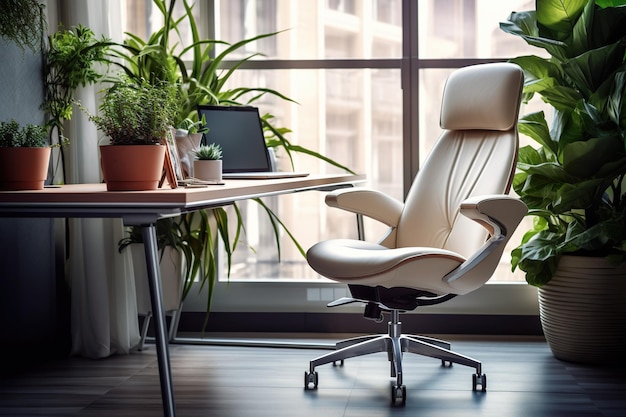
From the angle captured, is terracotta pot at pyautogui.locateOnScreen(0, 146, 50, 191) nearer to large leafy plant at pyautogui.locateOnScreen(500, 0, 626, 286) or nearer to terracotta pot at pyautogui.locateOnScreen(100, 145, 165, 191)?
terracotta pot at pyautogui.locateOnScreen(100, 145, 165, 191)

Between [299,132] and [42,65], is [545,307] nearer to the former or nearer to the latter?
[299,132]

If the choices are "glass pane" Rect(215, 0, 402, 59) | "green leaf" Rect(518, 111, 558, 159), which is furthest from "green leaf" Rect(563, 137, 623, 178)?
"glass pane" Rect(215, 0, 402, 59)

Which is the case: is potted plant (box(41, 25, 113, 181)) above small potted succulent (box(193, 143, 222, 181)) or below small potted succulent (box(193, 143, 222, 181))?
above

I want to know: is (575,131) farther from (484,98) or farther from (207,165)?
(207,165)

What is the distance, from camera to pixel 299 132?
390cm

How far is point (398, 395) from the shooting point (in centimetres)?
267

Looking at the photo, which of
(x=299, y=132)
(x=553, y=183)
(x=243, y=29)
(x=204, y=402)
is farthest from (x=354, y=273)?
(x=243, y=29)

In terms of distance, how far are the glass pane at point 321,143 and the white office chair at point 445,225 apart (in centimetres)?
62

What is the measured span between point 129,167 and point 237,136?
3.97ft

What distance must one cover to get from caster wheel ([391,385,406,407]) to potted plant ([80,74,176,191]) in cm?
107

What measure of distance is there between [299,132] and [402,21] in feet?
2.26

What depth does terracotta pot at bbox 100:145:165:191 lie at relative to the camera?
208 cm

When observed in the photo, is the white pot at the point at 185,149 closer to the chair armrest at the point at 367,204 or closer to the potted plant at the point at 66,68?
the chair armrest at the point at 367,204


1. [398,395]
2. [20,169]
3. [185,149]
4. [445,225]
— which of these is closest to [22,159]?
[20,169]
